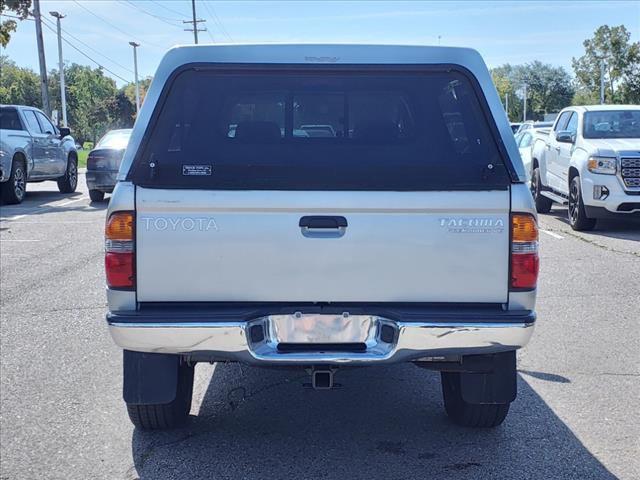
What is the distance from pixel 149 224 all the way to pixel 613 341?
4.25m

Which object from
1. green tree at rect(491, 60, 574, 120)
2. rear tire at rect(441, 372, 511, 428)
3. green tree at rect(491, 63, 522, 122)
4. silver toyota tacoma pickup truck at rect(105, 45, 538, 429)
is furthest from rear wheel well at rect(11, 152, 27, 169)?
green tree at rect(491, 63, 522, 122)

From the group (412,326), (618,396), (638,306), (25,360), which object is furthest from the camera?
(638,306)

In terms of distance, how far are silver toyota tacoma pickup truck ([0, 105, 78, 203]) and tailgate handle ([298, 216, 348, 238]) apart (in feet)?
45.0

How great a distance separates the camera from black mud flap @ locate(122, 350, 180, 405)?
13.6ft

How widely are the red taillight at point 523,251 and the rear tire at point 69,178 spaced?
17.6m

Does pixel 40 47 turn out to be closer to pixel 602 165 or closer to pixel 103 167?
pixel 103 167

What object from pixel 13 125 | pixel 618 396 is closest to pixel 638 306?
pixel 618 396

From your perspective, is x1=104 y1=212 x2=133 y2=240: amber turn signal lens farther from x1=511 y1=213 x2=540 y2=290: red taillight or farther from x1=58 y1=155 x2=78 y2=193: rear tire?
x1=58 y1=155 x2=78 y2=193: rear tire

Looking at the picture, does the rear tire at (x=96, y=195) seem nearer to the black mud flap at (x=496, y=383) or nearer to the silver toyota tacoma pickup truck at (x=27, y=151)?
the silver toyota tacoma pickup truck at (x=27, y=151)

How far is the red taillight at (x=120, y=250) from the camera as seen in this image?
3.81 m

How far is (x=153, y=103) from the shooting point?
13.2 feet

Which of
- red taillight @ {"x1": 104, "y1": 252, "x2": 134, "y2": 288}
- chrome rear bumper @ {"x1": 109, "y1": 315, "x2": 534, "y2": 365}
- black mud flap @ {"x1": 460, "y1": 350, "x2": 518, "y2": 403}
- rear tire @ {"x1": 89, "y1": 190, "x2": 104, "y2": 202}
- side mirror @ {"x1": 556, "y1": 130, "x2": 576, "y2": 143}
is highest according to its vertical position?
side mirror @ {"x1": 556, "y1": 130, "x2": 576, "y2": 143}

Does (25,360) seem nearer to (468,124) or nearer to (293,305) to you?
(293,305)

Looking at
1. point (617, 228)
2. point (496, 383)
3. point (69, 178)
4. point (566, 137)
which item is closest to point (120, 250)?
point (496, 383)
